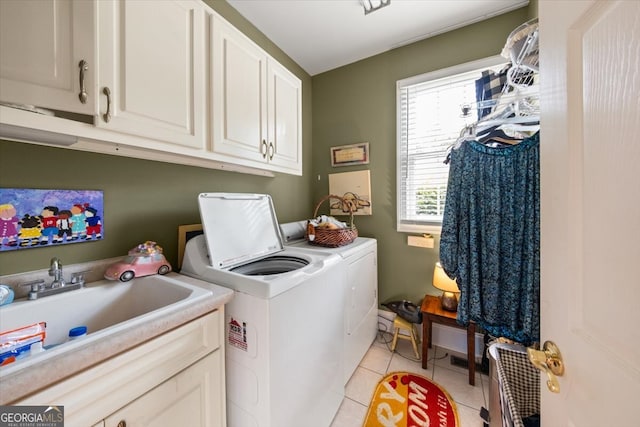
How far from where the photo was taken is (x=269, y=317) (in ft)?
3.01

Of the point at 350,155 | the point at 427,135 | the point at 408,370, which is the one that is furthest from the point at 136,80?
the point at 408,370

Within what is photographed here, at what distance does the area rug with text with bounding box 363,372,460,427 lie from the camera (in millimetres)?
1381

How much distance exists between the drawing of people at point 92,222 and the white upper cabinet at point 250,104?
2.10 ft

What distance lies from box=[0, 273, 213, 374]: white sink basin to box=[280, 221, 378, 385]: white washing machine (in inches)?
34.0

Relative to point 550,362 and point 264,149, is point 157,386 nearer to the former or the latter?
point 550,362

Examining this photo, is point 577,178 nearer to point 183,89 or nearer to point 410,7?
point 183,89

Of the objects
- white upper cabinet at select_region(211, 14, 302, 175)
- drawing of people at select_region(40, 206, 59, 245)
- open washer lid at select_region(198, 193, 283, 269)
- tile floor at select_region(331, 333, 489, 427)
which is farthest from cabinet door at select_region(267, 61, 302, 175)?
tile floor at select_region(331, 333, 489, 427)

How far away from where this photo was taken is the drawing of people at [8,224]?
850 mm

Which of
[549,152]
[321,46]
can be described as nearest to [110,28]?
[549,152]

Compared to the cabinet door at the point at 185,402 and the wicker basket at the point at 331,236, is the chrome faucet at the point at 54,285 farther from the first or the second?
the wicker basket at the point at 331,236

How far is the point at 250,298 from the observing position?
3.16 feet

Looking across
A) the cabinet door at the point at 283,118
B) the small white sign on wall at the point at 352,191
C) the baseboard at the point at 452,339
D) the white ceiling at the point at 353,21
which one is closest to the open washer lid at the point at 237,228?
the cabinet door at the point at 283,118

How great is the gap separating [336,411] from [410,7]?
9.92ft

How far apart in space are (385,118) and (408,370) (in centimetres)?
233
